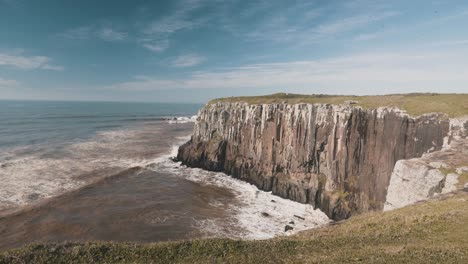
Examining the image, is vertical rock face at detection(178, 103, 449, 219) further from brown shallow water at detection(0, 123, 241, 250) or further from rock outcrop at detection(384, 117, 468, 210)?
brown shallow water at detection(0, 123, 241, 250)

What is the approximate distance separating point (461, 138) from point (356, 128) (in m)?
11.9

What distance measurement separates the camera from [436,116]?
3103cm

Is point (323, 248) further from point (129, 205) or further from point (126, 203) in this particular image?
point (126, 203)

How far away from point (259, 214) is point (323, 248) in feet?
73.8

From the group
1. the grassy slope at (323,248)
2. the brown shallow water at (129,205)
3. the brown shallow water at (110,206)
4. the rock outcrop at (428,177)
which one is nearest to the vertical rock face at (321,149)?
the brown shallow water at (129,205)

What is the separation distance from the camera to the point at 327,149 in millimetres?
41344

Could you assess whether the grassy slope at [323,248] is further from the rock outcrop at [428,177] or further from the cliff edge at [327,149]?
the cliff edge at [327,149]

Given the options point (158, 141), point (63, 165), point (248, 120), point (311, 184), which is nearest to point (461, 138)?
point (311, 184)

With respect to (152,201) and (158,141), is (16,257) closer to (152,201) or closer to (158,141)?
(152,201)

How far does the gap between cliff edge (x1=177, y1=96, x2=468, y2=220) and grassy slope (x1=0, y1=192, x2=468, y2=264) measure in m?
8.18

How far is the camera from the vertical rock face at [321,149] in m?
33.1

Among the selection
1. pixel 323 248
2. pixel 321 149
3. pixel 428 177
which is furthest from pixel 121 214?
pixel 428 177

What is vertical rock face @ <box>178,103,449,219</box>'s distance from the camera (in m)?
33.1

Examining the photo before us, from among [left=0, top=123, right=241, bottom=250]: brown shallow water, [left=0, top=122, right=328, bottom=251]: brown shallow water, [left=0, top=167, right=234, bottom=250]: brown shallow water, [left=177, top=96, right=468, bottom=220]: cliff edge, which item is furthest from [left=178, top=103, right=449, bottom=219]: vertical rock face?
[left=0, top=167, right=234, bottom=250]: brown shallow water
